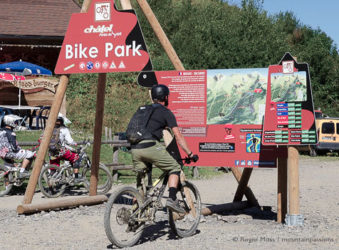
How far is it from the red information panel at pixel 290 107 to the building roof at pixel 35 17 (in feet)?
70.2

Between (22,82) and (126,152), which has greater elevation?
(22,82)

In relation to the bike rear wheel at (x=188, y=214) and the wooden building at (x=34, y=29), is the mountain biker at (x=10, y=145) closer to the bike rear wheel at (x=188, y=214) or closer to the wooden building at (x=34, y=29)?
the bike rear wheel at (x=188, y=214)

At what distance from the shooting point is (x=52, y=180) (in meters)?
13.9

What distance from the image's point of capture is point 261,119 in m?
10.4

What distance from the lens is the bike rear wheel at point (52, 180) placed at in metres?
14.0

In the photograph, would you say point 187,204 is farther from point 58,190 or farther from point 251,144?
point 58,190

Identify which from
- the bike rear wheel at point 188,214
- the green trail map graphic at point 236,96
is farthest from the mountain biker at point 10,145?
the bike rear wheel at point 188,214

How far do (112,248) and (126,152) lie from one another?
13.8 meters

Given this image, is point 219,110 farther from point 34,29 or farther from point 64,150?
point 34,29

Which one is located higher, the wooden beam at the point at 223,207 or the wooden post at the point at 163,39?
the wooden post at the point at 163,39

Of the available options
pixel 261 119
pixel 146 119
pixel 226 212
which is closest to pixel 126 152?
pixel 226 212

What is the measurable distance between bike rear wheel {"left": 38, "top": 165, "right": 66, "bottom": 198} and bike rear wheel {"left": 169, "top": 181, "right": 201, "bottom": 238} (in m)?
5.41

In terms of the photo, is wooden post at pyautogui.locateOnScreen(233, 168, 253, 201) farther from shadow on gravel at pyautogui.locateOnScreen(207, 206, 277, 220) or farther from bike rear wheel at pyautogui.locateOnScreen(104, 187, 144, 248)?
bike rear wheel at pyautogui.locateOnScreen(104, 187, 144, 248)

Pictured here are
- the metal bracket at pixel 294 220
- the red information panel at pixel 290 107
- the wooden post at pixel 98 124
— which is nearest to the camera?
the metal bracket at pixel 294 220
